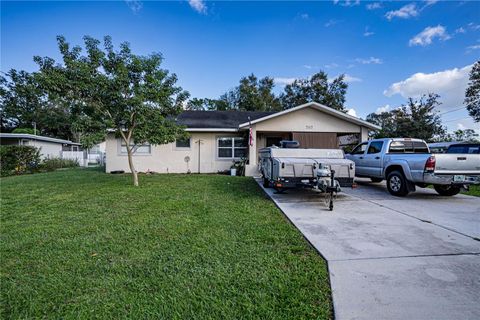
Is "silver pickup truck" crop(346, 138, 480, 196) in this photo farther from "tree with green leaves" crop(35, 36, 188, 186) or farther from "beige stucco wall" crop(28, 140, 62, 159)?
"beige stucco wall" crop(28, 140, 62, 159)

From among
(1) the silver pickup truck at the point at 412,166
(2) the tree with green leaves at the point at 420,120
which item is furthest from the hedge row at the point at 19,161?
(2) the tree with green leaves at the point at 420,120

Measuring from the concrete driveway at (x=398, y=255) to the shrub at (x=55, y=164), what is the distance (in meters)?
19.7

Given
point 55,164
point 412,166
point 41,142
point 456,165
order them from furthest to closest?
point 41,142, point 55,164, point 412,166, point 456,165

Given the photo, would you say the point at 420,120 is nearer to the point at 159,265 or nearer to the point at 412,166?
the point at 412,166

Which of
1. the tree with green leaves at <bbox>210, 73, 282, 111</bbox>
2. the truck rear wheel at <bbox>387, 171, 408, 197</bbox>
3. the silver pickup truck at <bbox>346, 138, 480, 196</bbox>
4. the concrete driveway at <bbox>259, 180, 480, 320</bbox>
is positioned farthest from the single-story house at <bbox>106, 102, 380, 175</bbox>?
the tree with green leaves at <bbox>210, 73, 282, 111</bbox>

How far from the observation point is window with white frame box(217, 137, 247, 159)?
14.3m

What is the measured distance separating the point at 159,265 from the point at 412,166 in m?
7.18

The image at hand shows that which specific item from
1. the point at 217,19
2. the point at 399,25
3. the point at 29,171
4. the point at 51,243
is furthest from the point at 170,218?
the point at 29,171

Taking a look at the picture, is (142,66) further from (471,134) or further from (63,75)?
(471,134)

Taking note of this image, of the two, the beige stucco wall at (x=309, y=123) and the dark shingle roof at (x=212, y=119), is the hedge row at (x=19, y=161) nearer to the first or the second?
the dark shingle roof at (x=212, y=119)

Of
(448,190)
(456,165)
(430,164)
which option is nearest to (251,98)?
(448,190)

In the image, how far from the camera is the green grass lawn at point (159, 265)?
2.19m

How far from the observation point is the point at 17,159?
1570 centimetres

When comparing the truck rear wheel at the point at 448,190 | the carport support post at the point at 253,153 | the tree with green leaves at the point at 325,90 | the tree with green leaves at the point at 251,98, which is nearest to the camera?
the truck rear wheel at the point at 448,190
